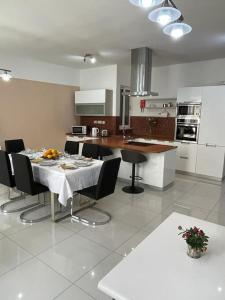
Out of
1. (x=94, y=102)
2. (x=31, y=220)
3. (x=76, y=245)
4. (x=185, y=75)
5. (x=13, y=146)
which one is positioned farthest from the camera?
(x=94, y=102)

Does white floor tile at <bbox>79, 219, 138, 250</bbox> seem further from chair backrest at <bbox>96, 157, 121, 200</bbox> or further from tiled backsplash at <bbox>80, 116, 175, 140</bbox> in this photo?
tiled backsplash at <bbox>80, 116, 175, 140</bbox>

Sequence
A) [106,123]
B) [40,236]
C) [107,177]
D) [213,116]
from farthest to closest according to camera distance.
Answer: [106,123] < [213,116] < [107,177] < [40,236]

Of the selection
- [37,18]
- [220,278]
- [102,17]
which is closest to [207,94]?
[102,17]

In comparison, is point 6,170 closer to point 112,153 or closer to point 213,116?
point 112,153

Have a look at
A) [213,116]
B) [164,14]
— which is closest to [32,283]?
[164,14]

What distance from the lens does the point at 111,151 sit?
4465 millimetres

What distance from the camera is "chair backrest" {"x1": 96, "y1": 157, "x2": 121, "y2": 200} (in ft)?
8.87

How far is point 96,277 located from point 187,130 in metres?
3.92

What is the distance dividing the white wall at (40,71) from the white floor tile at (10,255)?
3887mm

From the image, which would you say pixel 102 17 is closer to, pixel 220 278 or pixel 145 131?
pixel 220 278

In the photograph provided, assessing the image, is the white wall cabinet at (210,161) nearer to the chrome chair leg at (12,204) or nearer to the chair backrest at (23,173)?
the chrome chair leg at (12,204)

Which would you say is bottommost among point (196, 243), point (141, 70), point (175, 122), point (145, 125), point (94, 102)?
point (196, 243)

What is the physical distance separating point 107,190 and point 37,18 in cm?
249

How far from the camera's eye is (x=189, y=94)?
4.93m
